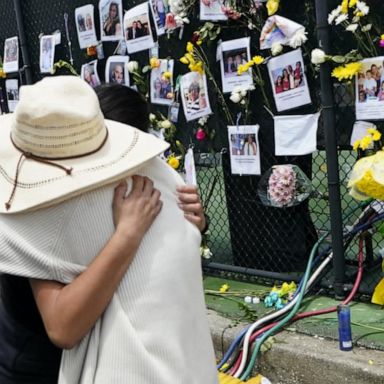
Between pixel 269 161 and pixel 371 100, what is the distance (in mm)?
827

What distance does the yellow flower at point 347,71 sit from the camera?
3.21 metres

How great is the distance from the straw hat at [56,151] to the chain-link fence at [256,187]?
225cm

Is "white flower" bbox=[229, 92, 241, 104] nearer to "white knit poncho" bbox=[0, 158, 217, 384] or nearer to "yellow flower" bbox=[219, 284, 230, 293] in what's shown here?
"yellow flower" bbox=[219, 284, 230, 293]

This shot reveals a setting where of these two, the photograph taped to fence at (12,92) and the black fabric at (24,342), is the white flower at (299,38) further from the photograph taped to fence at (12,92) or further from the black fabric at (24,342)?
the photograph taped to fence at (12,92)

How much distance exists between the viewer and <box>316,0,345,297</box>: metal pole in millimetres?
3307

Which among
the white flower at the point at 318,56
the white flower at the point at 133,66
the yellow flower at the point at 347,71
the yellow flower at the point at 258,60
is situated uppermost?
the white flower at the point at 318,56

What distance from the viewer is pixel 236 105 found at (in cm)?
394

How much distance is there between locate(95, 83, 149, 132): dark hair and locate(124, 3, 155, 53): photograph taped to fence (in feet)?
9.25

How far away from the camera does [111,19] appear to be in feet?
15.0

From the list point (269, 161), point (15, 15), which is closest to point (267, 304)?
point (269, 161)

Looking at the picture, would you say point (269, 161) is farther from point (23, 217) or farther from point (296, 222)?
point (23, 217)

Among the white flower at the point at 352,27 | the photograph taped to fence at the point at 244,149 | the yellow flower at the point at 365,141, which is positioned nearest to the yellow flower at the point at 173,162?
the photograph taped to fence at the point at 244,149

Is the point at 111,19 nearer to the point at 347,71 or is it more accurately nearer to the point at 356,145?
the point at 347,71

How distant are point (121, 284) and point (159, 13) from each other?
3.14 m
